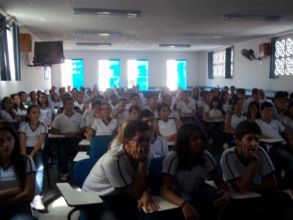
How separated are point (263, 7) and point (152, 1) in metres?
2.33

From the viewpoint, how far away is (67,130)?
5316mm

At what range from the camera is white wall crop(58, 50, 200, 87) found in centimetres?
1678

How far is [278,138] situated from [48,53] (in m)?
6.77

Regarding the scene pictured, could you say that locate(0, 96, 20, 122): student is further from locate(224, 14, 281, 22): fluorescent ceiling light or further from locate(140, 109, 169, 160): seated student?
locate(224, 14, 281, 22): fluorescent ceiling light

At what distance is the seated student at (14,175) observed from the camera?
7.69 ft

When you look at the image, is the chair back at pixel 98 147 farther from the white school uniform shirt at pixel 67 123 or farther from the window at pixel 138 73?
the window at pixel 138 73

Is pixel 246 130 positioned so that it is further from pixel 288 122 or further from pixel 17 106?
pixel 17 106

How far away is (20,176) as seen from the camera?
246 cm

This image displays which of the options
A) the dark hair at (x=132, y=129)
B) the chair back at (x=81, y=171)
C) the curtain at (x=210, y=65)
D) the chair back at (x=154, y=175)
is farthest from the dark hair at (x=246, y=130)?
the curtain at (x=210, y=65)

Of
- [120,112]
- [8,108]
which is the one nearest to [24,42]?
[8,108]

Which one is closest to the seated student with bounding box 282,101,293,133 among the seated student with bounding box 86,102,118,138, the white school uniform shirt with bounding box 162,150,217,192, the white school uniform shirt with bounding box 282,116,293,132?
the white school uniform shirt with bounding box 282,116,293,132

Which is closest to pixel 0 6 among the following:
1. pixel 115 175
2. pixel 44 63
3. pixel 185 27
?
pixel 44 63

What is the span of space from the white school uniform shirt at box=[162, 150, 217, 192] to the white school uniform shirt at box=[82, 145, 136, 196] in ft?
1.08

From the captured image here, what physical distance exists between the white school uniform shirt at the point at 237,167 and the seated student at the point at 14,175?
150 cm
